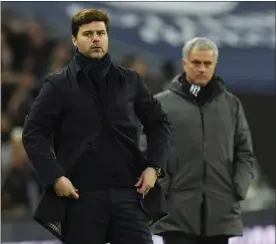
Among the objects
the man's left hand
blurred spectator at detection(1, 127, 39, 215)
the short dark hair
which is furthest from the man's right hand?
blurred spectator at detection(1, 127, 39, 215)

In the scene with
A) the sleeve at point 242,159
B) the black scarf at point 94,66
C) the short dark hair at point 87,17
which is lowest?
the sleeve at point 242,159

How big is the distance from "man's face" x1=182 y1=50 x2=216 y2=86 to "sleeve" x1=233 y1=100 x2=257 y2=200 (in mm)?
306

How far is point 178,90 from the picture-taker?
552 cm

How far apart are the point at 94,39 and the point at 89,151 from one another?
0.49 m

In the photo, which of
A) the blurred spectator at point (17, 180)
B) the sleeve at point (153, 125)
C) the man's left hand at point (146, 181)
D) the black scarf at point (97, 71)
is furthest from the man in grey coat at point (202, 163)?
the blurred spectator at point (17, 180)

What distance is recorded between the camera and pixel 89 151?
13.5 ft

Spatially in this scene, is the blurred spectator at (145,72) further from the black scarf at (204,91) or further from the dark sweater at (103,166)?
the dark sweater at (103,166)

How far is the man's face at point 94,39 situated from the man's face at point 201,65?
53.1 inches

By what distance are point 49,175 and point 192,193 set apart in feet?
5.04

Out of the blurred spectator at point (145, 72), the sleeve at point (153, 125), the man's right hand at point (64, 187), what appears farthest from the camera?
the blurred spectator at point (145, 72)

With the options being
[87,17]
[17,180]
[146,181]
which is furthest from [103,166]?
[17,180]

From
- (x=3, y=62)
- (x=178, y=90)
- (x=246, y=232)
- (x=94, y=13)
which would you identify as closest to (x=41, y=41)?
(x=3, y=62)

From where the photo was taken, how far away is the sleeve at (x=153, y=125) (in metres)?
4.25

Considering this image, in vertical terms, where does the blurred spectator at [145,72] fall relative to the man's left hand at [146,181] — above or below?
above
